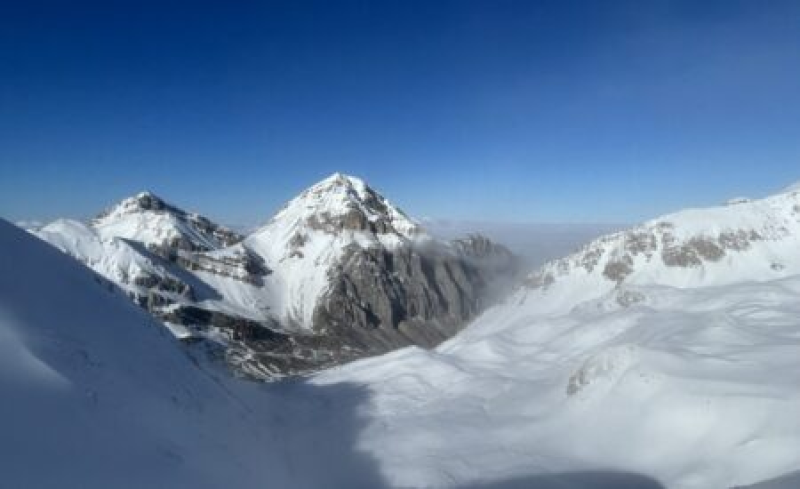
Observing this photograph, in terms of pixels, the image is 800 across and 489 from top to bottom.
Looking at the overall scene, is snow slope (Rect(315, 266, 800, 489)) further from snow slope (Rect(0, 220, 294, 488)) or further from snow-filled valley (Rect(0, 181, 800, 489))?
snow slope (Rect(0, 220, 294, 488))

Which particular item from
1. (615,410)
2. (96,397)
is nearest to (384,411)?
(615,410)

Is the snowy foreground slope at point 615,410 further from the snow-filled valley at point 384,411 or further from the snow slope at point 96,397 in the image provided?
the snow slope at point 96,397

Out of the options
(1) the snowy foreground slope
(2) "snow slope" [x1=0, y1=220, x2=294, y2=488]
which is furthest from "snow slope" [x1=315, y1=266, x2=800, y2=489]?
(2) "snow slope" [x1=0, y1=220, x2=294, y2=488]

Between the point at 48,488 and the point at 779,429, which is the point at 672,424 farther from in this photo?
the point at 48,488

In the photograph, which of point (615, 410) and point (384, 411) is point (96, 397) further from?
point (384, 411)

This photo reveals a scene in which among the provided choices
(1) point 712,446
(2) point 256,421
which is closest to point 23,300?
(2) point 256,421

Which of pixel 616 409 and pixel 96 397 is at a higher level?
pixel 96 397
